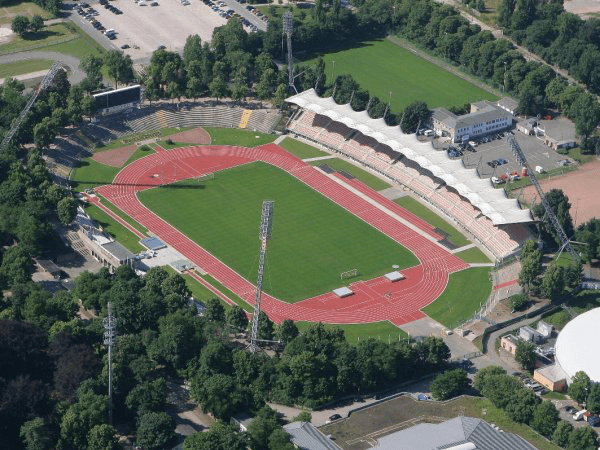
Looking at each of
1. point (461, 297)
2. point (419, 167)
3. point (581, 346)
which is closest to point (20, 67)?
point (419, 167)

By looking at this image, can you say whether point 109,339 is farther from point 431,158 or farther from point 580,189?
point 580,189

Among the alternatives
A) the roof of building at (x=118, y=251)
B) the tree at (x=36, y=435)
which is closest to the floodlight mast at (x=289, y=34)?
the roof of building at (x=118, y=251)

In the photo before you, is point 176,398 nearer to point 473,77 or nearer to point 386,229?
point 386,229

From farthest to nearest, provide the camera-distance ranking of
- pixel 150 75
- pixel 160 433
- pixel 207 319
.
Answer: pixel 150 75 → pixel 207 319 → pixel 160 433

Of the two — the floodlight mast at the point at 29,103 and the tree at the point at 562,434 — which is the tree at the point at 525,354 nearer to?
the tree at the point at 562,434

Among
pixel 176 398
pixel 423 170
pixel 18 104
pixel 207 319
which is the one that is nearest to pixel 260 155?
pixel 423 170

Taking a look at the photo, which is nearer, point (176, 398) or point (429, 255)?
point (176, 398)

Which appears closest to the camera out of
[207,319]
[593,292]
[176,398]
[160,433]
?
[160,433]

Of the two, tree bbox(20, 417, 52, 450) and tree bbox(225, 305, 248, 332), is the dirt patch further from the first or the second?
tree bbox(20, 417, 52, 450)
